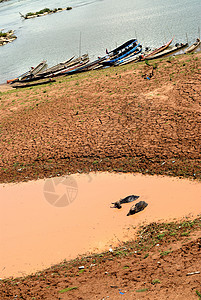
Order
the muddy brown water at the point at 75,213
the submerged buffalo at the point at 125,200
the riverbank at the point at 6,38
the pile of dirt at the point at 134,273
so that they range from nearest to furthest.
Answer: the pile of dirt at the point at 134,273 < the muddy brown water at the point at 75,213 < the submerged buffalo at the point at 125,200 < the riverbank at the point at 6,38

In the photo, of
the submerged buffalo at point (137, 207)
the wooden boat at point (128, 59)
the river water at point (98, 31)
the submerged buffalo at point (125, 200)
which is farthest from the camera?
the river water at point (98, 31)

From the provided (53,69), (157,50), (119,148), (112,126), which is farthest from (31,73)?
(119,148)

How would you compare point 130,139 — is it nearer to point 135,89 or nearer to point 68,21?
point 135,89

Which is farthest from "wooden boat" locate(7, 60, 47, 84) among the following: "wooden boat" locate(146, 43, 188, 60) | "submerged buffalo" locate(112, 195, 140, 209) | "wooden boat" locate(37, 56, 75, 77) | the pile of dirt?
the pile of dirt

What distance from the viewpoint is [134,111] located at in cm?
1598

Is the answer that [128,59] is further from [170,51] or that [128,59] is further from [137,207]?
[137,207]

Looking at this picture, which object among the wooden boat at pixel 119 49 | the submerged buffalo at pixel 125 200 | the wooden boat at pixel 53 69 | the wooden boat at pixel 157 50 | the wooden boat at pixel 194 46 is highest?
the wooden boat at pixel 119 49

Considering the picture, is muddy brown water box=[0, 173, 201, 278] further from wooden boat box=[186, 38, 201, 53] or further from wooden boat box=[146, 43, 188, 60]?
wooden boat box=[186, 38, 201, 53]

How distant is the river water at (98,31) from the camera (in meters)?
35.9

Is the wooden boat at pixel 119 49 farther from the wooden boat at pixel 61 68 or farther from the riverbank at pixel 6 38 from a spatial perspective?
the riverbank at pixel 6 38

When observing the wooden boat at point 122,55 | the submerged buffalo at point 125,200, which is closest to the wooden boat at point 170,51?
the wooden boat at point 122,55

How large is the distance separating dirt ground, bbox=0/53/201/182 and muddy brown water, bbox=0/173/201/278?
2.67ft

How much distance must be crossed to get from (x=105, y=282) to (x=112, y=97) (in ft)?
40.9

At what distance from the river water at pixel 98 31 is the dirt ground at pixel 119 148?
15.8 meters
